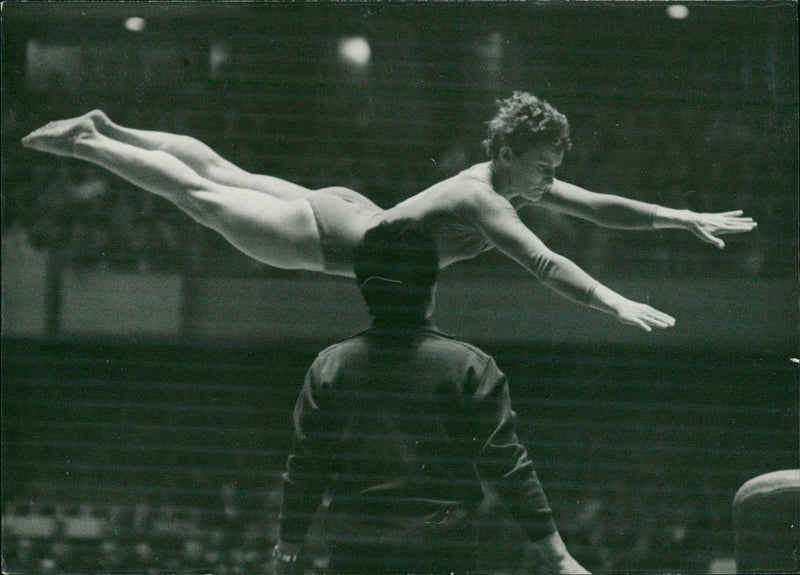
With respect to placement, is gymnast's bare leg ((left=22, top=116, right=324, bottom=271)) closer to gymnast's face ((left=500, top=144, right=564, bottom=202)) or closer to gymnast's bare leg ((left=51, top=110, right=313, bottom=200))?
gymnast's bare leg ((left=51, top=110, right=313, bottom=200))

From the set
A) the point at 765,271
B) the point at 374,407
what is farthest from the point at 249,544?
the point at 765,271

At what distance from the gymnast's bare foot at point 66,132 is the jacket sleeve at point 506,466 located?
1973 mm

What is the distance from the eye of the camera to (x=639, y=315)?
3326mm

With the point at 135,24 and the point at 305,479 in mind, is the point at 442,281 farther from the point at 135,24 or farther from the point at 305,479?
the point at 135,24

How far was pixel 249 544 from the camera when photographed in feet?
11.8

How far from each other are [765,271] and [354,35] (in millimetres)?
1999

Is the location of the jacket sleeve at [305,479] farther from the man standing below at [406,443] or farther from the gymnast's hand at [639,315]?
the gymnast's hand at [639,315]

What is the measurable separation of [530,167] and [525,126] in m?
0.17

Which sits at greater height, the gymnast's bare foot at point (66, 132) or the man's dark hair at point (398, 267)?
the gymnast's bare foot at point (66, 132)

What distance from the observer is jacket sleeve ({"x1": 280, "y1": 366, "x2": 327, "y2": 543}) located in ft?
11.6

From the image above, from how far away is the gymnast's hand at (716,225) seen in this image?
11.7 ft

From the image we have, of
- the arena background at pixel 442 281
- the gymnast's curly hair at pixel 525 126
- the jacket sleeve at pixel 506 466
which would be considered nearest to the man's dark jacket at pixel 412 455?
the jacket sleeve at pixel 506 466

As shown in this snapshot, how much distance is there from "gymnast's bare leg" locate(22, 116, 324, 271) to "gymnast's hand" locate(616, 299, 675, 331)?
124cm

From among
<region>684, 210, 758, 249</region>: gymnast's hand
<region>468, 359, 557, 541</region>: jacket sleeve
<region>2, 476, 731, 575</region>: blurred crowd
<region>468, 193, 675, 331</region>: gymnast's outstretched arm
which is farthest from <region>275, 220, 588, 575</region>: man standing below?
<region>684, 210, 758, 249</region>: gymnast's hand
